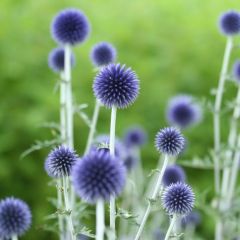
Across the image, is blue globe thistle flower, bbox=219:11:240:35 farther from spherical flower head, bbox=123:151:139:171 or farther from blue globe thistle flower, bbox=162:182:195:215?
blue globe thistle flower, bbox=162:182:195:215

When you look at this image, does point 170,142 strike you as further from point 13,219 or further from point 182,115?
point 182,115

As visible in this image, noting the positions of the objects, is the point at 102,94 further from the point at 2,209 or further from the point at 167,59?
the point at 167,59

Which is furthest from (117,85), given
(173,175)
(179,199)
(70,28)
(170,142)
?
(70,28)

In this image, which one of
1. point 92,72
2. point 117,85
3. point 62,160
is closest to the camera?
point 62,160

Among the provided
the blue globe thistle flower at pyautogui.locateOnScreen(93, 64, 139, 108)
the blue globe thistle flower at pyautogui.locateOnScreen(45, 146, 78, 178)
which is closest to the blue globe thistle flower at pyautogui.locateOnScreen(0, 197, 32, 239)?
the blue globe thistle flower at pyautogui.locateOnScreen(45, 146, 78, 178)

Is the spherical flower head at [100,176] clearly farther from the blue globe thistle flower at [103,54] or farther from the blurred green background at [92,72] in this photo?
the blurred green background at [92,72]

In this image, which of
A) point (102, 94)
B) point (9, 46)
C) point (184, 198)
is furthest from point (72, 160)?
point (9, 46)
